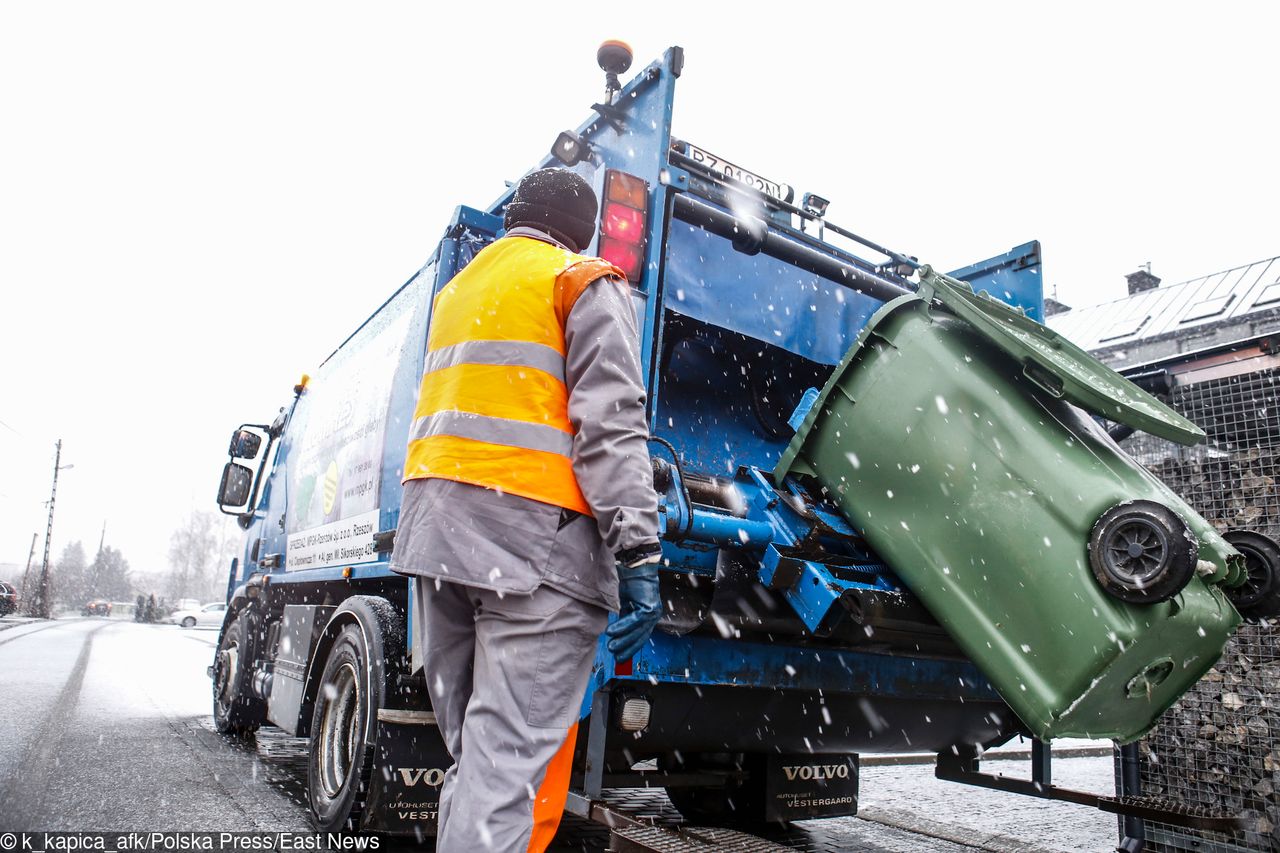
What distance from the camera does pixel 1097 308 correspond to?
26375mm

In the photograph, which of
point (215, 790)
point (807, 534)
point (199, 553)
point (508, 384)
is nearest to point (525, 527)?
point (508, 384)

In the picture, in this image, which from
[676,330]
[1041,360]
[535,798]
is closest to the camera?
[535,798]

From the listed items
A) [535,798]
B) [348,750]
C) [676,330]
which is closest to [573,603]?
→ [535,798]

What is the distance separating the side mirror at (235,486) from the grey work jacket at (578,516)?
18.2 ft

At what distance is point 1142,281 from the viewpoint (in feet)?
87.9

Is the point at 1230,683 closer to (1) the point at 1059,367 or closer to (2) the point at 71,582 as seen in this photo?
(1) the point at 1059,367

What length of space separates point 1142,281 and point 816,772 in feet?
91.5

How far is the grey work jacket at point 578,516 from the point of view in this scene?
1.78 m

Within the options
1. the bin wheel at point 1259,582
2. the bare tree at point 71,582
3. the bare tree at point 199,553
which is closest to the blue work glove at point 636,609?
the bin wheel at point 1259,582

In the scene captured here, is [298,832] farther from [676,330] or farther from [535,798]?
[676,330]

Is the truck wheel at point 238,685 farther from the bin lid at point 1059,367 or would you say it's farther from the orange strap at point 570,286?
the bin lid at point 1059,367

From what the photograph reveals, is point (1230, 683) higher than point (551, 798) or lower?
higher

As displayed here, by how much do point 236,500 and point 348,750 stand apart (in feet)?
12.7

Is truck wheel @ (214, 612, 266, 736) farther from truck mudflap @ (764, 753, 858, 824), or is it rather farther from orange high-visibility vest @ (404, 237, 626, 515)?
orange high-visibility vest @ (404, 237, 626, 515)
